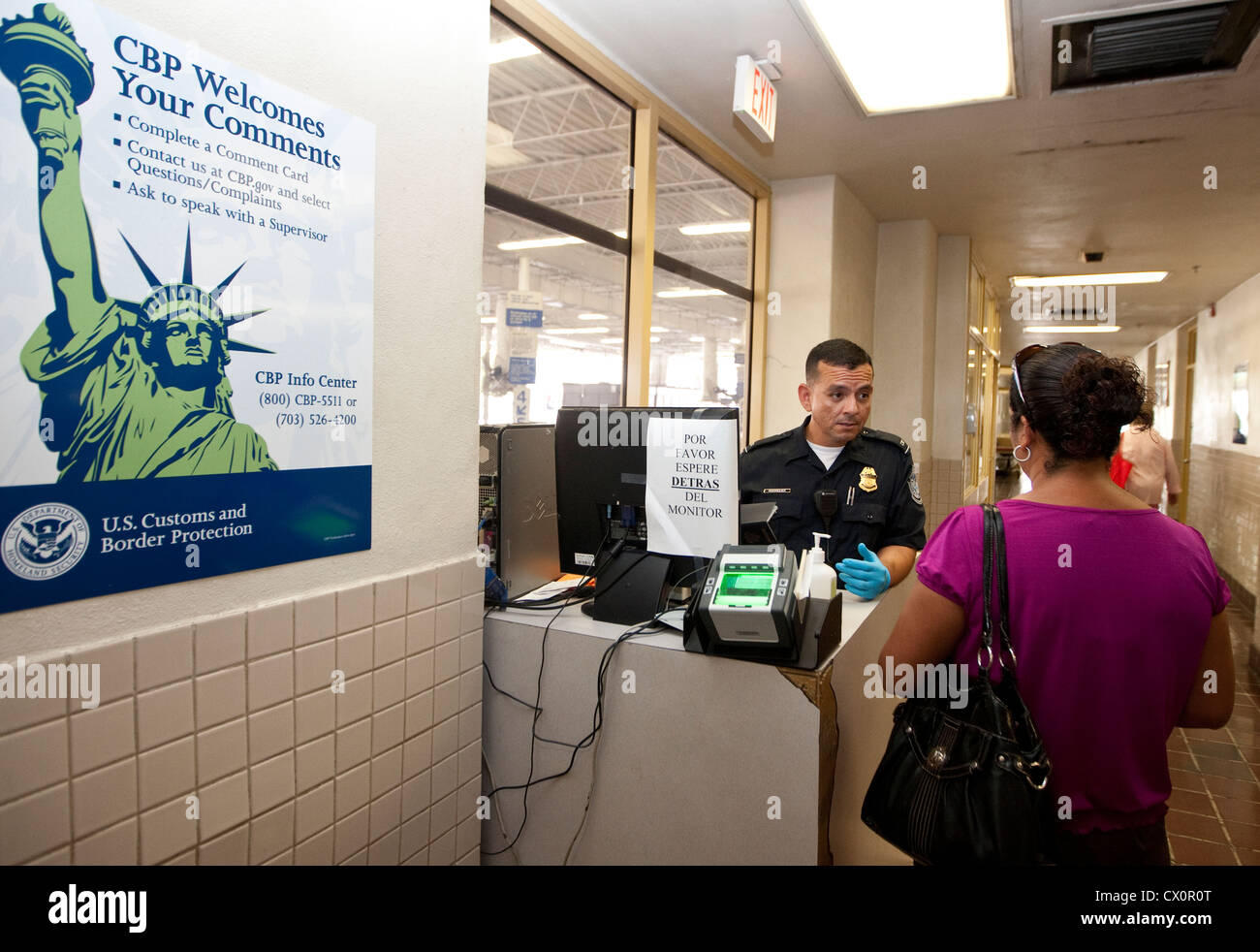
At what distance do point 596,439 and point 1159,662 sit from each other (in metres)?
1.41

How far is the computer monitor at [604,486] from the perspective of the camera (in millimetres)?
2131

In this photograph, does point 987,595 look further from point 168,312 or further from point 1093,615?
point 168,312

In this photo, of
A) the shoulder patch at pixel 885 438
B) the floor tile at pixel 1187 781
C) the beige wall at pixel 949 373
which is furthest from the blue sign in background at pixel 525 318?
the beige wall at pixel 949 373

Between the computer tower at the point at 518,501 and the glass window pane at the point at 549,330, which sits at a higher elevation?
the glass window pane at the point at 549,330

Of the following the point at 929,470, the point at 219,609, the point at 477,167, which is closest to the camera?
the point at 219,609

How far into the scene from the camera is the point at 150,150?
4.15ft

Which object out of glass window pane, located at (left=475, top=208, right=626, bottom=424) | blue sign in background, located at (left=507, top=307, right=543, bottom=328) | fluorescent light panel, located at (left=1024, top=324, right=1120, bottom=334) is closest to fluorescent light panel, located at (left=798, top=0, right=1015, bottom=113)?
glass window pane, located at (left=475, top=208, right=626, bottom=424)

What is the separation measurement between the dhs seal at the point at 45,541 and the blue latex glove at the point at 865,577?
1828mm

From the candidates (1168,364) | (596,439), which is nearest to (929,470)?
(596,439)

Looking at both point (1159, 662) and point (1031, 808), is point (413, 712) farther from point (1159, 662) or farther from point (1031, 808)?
point (1159, 662)

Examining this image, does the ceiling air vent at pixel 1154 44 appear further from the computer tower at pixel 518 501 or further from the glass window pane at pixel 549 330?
the computer tower at pixel 518 501

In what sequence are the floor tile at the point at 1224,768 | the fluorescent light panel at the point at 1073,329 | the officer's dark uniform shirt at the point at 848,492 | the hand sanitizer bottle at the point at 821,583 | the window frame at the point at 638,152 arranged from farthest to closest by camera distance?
the fluorescent light panel at the point at 1073,329, the floor tile at the point at 1224,768, the window frame at the point at 638,152, the officer's dark uniform shirt at the point at 848,492, the hand sanitizer bottle at the point at 821,583

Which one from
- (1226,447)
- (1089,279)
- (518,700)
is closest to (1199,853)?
(518,700)

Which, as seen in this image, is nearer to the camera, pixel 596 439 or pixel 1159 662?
pixel 1159 662
